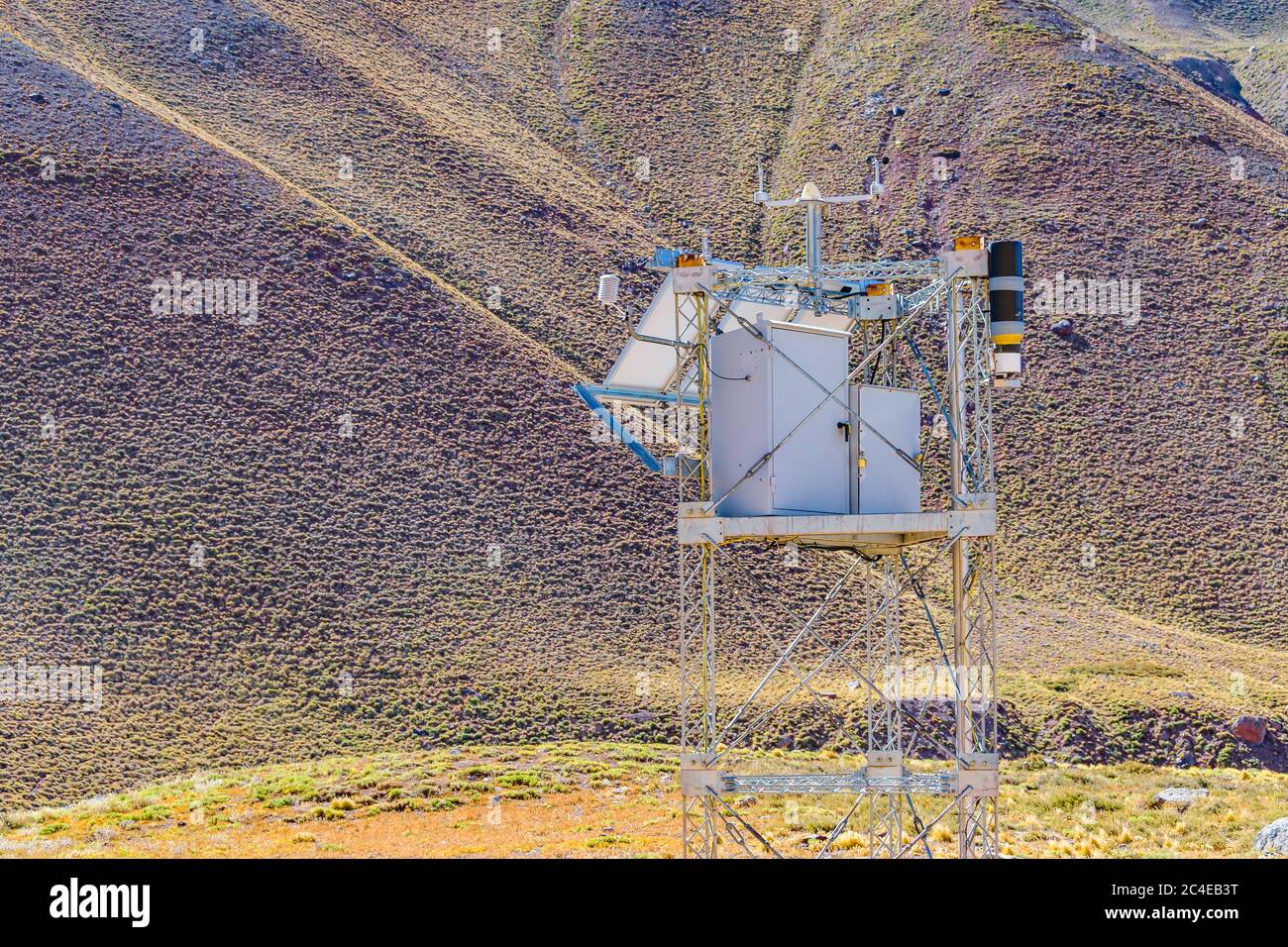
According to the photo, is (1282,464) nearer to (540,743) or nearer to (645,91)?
(540,743)

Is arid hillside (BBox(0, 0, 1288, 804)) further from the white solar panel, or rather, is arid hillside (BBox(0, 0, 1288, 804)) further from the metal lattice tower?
the metal lattice tower

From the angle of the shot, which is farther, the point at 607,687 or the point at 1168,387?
the point at 1168,387

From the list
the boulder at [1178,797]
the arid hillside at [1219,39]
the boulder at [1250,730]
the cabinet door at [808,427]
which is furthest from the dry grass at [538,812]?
the arid hillside at [1219,39]

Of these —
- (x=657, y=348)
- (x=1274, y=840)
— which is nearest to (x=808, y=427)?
(x=657, y=348)

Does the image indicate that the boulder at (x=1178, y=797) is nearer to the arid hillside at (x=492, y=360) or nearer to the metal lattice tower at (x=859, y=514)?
the arid hillside at (x=492, y=360)

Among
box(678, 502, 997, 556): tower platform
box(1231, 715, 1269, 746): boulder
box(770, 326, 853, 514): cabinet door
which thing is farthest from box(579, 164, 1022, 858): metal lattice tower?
box(1231, 715, 1269, 746): boulder

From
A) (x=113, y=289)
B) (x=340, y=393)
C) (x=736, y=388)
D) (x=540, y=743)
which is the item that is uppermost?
(x=113, y=289)
